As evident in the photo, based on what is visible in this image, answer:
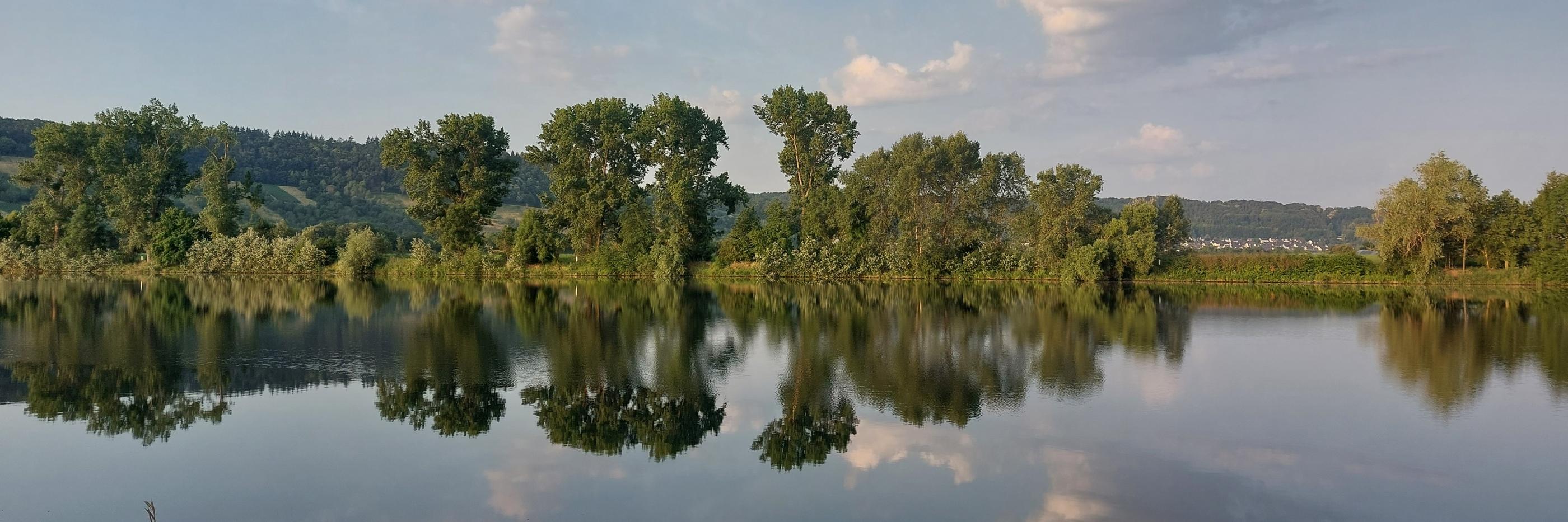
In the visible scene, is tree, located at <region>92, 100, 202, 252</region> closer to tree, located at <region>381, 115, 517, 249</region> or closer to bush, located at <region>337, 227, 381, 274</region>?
bush, located at <region>337, 227, 381, 274</region>

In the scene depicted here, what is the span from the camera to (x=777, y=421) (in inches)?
527

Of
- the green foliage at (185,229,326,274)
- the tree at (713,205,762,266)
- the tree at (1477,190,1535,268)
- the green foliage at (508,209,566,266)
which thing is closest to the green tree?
the green foliage at (508,209,566,266)

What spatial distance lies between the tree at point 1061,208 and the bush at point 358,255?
42.5 metres

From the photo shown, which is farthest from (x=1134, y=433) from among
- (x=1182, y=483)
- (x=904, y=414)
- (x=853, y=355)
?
(x=853, y=355)

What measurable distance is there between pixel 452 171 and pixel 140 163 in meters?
21.5

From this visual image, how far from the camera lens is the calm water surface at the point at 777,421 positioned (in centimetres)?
977

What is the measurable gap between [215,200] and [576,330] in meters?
49.0

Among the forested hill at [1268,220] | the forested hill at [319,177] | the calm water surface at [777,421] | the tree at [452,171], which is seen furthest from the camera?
the forested hill at [1268,220]

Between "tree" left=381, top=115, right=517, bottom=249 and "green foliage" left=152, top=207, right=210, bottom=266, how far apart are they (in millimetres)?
15354

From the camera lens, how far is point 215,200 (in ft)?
200

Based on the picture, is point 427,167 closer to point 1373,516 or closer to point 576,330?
point 576,330

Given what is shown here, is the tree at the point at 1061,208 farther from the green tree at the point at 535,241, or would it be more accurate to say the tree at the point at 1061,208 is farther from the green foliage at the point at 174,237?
the green foliage at the point at 174,237

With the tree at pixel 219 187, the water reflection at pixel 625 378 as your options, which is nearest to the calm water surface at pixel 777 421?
the water reflection at pixel 625 378

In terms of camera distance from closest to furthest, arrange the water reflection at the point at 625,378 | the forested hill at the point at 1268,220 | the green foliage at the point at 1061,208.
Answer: the water reflection at the point at 625,378
the green foliage at the point at 1061,208
the forested hill at the point at 1268,220
